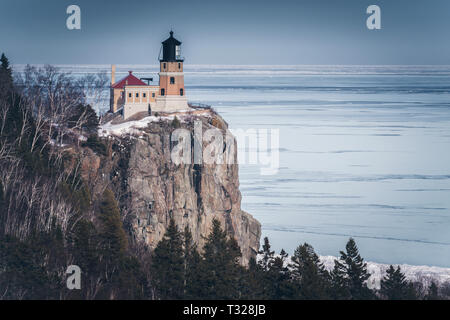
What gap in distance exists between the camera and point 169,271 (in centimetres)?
4100

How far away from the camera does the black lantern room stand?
70.8 m

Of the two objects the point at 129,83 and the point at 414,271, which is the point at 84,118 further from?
the point at 414,271

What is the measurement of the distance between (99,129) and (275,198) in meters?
34.7

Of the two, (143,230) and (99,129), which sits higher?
(99,129)

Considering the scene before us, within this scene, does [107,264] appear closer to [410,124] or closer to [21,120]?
[21,120]

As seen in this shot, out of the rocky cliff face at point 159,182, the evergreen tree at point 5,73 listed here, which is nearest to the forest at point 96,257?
the evergreen tree at point 5,73

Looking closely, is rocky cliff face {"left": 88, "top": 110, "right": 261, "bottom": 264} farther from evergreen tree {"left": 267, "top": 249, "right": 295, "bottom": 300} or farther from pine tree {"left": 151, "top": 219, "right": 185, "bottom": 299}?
evergreen tree {"left": 267, "top": 249, "right": 295, "bottom": 300}

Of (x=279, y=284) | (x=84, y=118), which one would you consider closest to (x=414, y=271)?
(x=84, y=118)

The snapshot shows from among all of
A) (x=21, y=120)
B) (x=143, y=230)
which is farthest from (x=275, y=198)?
(x=21, y=120)

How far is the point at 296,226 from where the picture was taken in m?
88.6

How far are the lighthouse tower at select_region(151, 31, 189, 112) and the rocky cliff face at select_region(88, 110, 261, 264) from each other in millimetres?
1488

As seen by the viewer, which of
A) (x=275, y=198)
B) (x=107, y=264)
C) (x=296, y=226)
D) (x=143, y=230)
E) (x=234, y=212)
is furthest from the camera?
(x=275, y=198)

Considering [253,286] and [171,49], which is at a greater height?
[171,49]

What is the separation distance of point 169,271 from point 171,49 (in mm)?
33205
